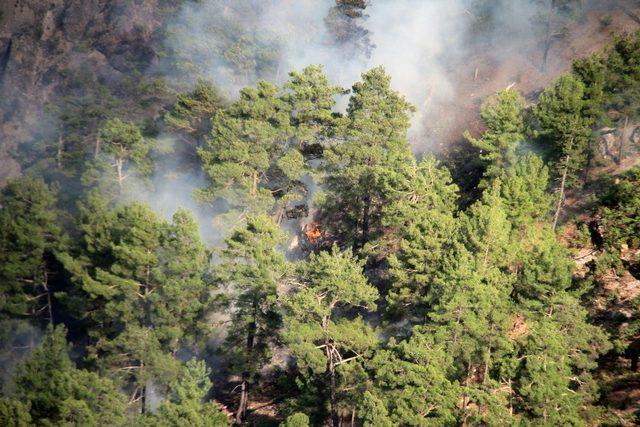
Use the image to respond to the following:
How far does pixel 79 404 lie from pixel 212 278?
31.7 feet

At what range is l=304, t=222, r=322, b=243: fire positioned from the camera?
150ft

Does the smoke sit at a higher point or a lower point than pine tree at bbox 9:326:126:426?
higher

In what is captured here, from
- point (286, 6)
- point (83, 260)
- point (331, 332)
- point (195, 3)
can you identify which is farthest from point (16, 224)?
point (286, 6)

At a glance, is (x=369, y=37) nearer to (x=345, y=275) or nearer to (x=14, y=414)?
(x=345, y=275)

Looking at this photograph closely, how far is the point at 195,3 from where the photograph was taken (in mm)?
74750

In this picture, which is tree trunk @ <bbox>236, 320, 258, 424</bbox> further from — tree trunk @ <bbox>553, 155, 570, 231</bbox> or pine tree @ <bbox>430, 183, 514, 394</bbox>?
tree trunk @ <bbox>553, 155, 570, 231</bbox>

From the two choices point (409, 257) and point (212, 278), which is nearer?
point (409, 257)

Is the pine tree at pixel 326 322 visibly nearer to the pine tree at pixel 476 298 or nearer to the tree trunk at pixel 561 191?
the pine tree at pixel 476 298

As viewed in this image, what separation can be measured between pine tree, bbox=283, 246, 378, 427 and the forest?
12 cm

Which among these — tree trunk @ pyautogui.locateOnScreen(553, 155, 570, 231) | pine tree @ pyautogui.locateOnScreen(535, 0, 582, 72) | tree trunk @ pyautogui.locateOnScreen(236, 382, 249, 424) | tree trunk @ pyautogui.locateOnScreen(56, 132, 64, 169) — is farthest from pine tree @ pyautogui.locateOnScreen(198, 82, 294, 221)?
pine tree @ pyautogui.locateOnScreen(535, 0, 582, 72)

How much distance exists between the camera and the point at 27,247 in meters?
38.5

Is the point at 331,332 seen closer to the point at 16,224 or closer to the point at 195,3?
the point at 16,224

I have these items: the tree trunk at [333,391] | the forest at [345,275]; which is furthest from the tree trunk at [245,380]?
the tree trunk at [333,391]

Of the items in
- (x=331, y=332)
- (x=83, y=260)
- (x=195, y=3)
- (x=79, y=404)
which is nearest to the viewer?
(x=79, y=404)
